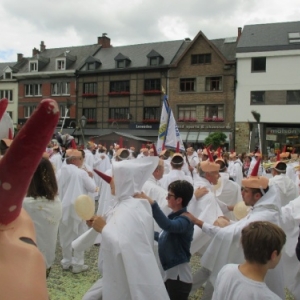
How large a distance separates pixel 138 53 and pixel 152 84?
14.7ft

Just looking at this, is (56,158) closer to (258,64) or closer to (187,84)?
(187,84)

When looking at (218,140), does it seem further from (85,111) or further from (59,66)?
(59,66)

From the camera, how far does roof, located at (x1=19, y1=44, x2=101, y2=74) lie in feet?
133

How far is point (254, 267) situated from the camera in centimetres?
268

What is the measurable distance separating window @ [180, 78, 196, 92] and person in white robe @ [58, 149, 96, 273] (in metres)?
28.2

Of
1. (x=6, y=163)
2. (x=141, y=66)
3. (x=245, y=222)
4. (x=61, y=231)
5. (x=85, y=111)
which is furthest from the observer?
(x=85, y=111)

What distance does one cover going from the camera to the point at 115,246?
3.24 metres

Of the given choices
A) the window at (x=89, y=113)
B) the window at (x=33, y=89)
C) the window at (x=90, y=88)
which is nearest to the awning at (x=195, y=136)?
the window at (x=89, y=113)

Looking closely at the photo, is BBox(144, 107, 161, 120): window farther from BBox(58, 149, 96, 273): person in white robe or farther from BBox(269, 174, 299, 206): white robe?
BBox(58, 149, 96, 273): person in white robe

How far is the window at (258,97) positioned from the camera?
32.7 metres

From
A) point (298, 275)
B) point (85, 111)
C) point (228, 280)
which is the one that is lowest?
point (298, 275)

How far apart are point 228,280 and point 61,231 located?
4643mm

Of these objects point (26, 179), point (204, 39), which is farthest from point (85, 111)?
point (26, 179)

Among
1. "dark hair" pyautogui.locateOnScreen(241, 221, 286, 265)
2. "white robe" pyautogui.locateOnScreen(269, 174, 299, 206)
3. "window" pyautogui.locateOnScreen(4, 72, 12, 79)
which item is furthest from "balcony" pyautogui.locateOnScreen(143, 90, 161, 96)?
"dark hair" pyautogui.locateOnScreen(241, 221, 286, 265)
